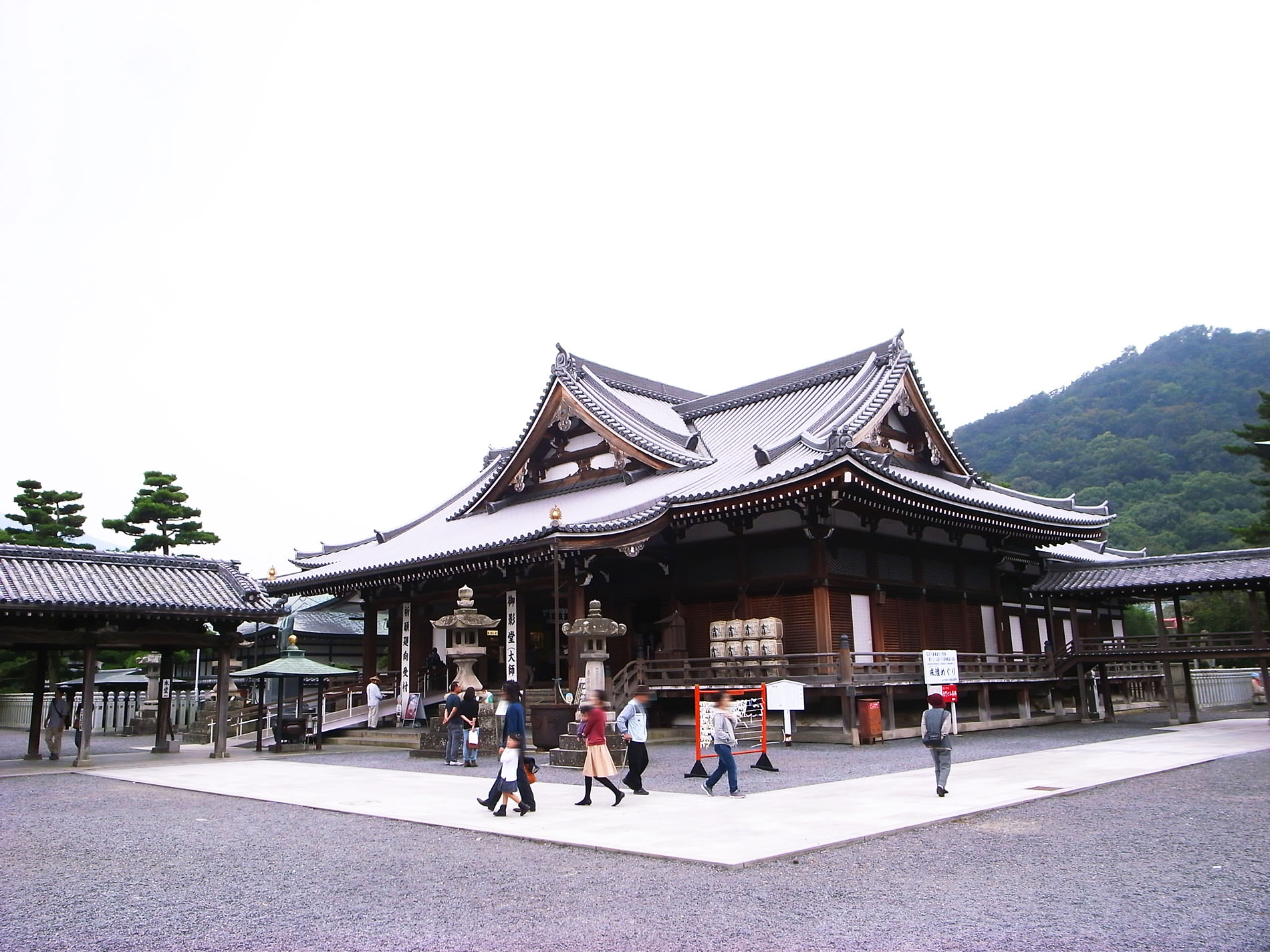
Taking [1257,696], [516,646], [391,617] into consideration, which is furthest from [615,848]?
[1257,696]

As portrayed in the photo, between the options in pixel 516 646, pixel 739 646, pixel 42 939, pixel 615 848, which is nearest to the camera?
pixel 42 939

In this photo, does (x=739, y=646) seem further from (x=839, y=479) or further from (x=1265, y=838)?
(x=1265, y=838)

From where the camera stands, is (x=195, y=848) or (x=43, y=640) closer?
(x=195, y=848)

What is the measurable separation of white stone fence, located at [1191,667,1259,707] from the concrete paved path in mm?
17975

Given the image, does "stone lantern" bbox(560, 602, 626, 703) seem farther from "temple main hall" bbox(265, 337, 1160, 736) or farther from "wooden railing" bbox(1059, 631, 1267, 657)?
"wooden railing" bbox(1059, 631, 1267, 657)

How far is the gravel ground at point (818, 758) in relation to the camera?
15977mm

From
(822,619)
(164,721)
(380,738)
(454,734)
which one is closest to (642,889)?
(454,734)

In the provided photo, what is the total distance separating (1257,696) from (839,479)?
28.2 meters

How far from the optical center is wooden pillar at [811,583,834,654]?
880 inches

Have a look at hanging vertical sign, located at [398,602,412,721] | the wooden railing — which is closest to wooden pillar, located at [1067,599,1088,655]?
the wooden railing

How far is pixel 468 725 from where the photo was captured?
19281 millimetres

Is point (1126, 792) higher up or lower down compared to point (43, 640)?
lower down

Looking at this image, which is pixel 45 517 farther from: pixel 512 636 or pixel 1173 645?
pixel 1173 645

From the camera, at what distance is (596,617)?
2078cm
